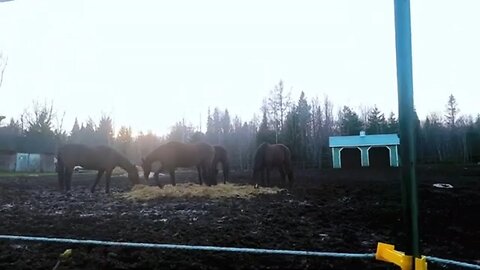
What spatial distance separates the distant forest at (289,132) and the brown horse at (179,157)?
2582 centimetres

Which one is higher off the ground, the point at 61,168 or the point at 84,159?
the point at 84,159

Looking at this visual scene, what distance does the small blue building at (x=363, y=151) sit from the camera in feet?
126

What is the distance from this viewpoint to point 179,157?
13.6 metres

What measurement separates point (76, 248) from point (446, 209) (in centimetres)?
718

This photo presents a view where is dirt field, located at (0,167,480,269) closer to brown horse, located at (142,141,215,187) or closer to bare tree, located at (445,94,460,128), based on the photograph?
brown horse, located at (142,141,215,187)

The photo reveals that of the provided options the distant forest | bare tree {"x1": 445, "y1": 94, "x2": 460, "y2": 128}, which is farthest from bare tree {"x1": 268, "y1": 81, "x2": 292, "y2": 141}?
bare tree {"x1": 445, "y1": 94, "x2": 460, "y2": 128}

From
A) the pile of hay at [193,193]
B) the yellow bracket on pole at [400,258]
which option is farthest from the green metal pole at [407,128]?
the pile of hay at [193,193]

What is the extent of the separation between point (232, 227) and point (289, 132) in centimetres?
4272

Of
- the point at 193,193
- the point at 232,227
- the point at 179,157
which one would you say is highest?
the point at 179,157

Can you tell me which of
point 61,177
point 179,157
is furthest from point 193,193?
point 61,177

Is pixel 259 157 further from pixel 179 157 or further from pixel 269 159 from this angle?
pixel 179 157

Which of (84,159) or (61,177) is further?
(61,177)

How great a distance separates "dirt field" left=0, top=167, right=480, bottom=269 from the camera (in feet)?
15.1

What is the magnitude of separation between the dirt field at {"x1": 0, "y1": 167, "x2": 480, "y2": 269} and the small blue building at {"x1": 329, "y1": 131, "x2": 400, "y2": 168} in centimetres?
2826
